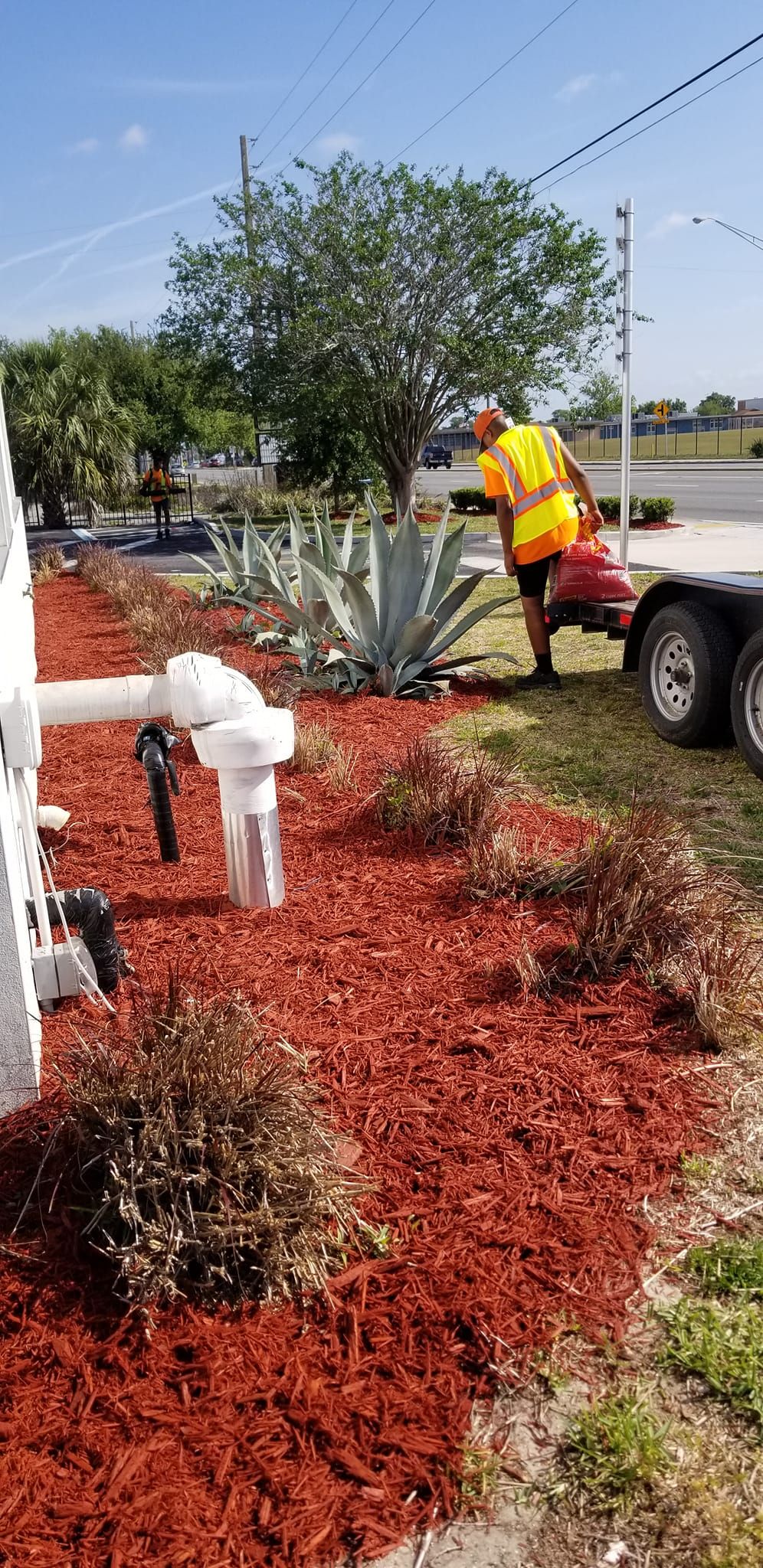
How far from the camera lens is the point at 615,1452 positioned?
200 cm

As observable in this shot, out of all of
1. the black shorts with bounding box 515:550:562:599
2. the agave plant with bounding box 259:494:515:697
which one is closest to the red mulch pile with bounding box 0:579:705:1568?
the agave plant with bounding box 259:494:515:697

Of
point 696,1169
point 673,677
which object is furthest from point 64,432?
point 696,1169

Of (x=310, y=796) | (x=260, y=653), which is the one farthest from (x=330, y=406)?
(x=310, y=796)

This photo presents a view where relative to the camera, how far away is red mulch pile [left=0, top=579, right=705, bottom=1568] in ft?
6.35

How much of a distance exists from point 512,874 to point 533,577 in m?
4.47

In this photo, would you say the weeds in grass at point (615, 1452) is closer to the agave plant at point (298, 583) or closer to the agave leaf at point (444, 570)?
the agave plant at point (298, 583)

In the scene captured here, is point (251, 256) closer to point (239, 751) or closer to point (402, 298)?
point (402, 298)

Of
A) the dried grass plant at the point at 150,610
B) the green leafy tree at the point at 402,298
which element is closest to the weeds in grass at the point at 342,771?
the dried grass plant at the point at 150,610

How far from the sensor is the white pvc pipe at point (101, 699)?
436 centimetres

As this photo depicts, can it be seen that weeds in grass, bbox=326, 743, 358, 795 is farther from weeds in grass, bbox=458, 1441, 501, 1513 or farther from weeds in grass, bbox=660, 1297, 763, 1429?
weeds in grass, bbox=458, 1441, 501, 1513

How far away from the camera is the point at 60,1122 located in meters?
2.59

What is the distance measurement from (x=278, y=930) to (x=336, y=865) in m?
0.64

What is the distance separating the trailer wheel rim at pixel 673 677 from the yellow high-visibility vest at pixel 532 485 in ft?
5.22

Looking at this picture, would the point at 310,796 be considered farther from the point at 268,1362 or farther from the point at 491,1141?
the point at 268,1362
